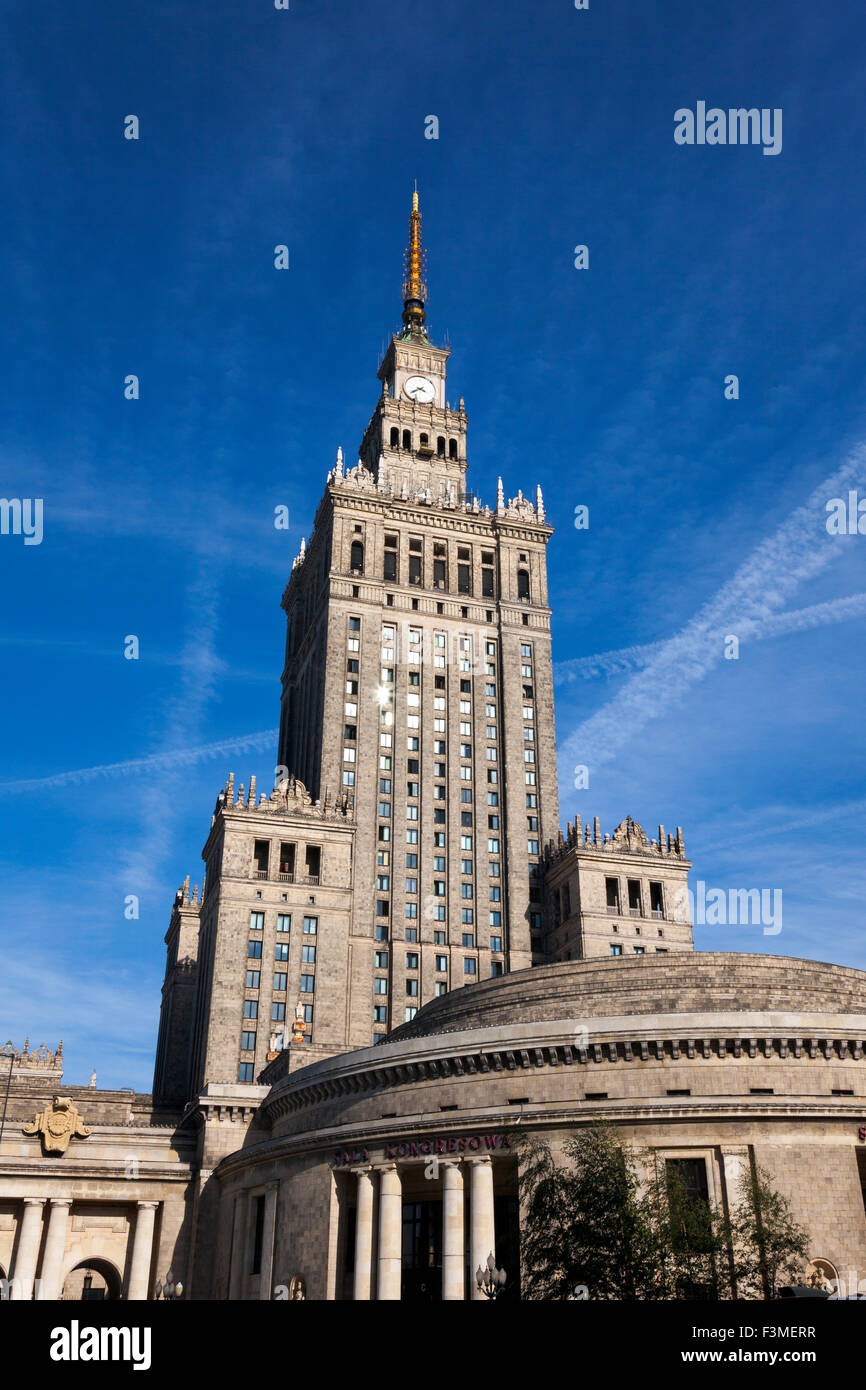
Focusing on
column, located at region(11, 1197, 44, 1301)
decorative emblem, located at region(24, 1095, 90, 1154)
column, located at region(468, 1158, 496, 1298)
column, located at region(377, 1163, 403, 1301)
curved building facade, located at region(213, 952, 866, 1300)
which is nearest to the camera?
curved building facade, located at region(213, 952, 866, 1300)

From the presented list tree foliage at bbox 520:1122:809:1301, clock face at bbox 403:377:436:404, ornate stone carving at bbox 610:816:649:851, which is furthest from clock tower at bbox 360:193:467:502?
tree foliage at bbox 520:1122:809:1301

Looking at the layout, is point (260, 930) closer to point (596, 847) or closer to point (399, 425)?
point (596, 847)

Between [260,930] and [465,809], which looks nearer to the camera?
[260,930]

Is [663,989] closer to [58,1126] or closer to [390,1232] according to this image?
[390,1232]

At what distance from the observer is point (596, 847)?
10400 cm

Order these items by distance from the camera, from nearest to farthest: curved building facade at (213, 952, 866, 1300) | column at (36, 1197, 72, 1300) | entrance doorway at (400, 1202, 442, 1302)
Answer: curved building facade at (213, 952, 866, 1300) → entrance doorway at (400, 1202, 442, 1302) → column at (36, 1197, 72, 1300)

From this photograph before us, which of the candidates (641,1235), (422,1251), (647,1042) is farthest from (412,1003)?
(641,1235)

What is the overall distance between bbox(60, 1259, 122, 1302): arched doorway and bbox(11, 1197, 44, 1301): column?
3.40m

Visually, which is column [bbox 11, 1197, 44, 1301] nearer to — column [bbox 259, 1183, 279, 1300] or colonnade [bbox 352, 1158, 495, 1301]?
column [bbox 259, 1183, 279, 1300]

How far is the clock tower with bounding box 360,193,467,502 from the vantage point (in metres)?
135

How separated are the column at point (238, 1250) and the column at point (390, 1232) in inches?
649

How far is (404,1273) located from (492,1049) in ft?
46.1

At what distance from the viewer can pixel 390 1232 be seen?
5525 cm
